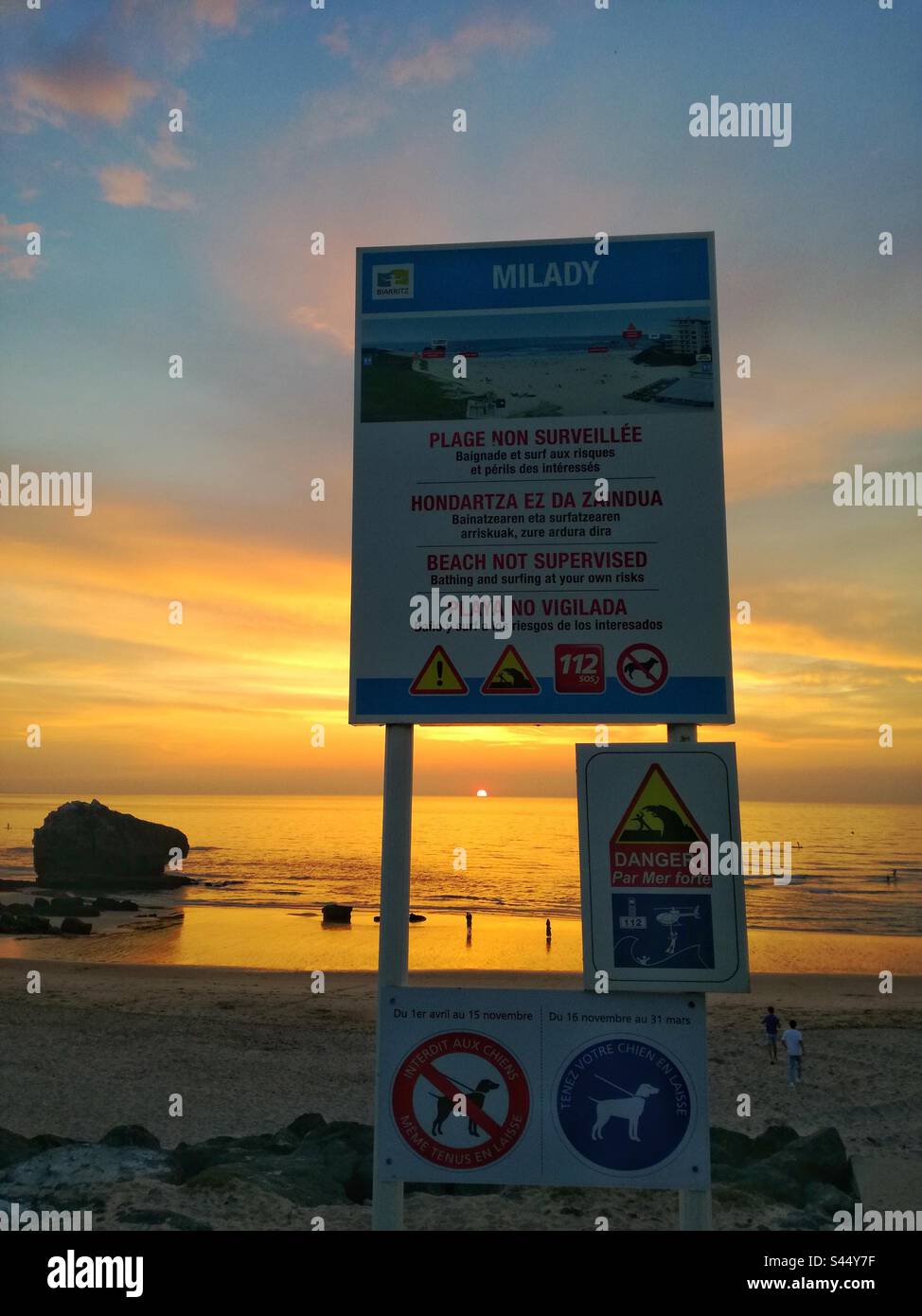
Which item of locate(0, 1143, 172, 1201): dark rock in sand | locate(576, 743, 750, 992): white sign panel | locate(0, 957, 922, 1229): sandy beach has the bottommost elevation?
locate(0, 957, 922, 1229): sandy beach

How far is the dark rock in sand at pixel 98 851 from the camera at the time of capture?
57.8m

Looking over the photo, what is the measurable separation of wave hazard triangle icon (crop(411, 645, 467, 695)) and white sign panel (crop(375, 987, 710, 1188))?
1637 millimetres

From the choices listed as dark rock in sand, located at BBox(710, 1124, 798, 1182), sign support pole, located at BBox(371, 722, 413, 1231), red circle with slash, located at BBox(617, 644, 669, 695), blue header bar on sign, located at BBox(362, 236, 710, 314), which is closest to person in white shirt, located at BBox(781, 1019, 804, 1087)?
dark rock in sand, located at BBox(710, 1124, 798, 1182)

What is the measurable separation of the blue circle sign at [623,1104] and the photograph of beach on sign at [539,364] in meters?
3.52

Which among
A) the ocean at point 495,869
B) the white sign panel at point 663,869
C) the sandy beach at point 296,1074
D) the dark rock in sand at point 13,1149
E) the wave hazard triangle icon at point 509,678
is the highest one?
the wave hazard triangle icon at point 509,678

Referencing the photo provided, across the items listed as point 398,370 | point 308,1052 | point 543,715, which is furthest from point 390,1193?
point 308,1052

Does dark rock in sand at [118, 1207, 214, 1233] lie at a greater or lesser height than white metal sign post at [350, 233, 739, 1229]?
lesser

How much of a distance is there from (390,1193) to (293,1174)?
4210 millimetres

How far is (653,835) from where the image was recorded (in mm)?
4754

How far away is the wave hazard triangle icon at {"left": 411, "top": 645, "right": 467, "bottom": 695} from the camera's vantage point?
492 cm

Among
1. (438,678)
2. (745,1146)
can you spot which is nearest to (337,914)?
(745,1146)

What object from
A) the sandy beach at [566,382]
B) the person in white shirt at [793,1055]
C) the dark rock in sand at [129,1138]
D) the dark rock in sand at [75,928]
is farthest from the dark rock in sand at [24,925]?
the sandy beach at [566,382]

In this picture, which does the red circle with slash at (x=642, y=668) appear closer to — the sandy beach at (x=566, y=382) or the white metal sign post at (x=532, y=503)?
the white metal sign post at (x=532, y=503)

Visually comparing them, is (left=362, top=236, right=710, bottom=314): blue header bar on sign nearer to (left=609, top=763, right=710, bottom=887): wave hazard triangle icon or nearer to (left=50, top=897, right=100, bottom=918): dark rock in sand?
(left=609, top=763, right=710, bottom=887): wave hazard triangle icon
